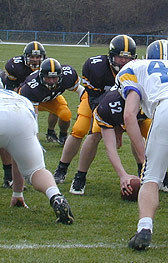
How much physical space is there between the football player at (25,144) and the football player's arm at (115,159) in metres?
0.54

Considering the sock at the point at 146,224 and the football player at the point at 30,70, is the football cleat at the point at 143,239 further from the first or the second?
the football player at the point at 30,70

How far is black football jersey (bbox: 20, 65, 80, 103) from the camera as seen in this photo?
6.05 meters

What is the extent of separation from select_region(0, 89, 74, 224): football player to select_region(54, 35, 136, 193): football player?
1.45 m

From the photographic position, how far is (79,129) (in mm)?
5105

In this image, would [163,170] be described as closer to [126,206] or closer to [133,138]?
[133,138]

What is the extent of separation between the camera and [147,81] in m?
3.46

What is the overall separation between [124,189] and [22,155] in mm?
949

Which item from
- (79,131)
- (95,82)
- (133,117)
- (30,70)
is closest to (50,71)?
(95,82)

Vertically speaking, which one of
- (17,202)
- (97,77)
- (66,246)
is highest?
(97,77)

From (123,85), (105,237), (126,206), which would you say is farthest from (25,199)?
(123,85)

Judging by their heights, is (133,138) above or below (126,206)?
above

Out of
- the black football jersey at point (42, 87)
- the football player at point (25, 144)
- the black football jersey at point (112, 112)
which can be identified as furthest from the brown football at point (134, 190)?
the black football jersey at point (42, 87)

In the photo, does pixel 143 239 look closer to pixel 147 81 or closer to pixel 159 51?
pixel 147 81

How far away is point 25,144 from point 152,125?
2.79ft
